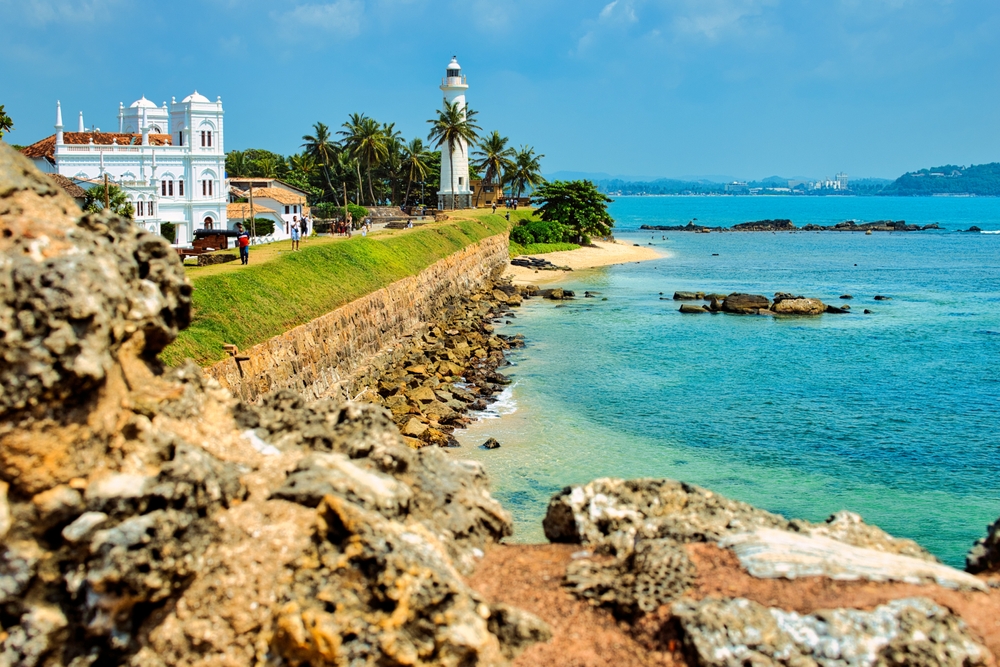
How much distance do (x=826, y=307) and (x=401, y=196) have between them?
65413 mm

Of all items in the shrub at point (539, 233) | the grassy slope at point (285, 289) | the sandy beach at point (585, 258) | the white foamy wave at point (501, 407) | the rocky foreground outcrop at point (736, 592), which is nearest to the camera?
the rocky foreground outcrop at point (736, 592)

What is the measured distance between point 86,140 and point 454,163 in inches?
1542

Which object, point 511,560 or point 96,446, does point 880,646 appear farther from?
point 96,446

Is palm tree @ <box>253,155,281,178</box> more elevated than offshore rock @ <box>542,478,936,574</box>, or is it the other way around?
palm tree @ <box>253,155,281,178</box>

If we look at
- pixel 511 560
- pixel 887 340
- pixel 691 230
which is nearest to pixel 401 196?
pixel 691 230

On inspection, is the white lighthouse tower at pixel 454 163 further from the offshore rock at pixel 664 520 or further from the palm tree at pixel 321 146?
the offshore rock at pixel 664 520

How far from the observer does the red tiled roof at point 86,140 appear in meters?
55.8

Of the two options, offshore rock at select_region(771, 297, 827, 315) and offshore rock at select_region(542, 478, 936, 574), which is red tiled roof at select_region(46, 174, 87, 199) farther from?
offshore rock at select_region(542, 478, 936, 574)

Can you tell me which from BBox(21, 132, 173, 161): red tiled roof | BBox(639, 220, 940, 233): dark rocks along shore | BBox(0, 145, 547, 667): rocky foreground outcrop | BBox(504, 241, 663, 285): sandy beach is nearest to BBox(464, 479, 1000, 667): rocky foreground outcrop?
BBox(0, 145, 547, 667): rocky foreground outcrop

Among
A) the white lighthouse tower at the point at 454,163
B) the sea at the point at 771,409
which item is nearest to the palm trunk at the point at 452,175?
the white lighthouse tower at the point at 454,163

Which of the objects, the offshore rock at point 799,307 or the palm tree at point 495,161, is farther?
the palm tree at point 495,161

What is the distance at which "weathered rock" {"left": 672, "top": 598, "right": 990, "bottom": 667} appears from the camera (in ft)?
30.3

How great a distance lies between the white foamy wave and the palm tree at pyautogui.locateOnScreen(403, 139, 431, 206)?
69.1 metres

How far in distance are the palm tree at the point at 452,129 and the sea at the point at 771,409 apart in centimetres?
3068
